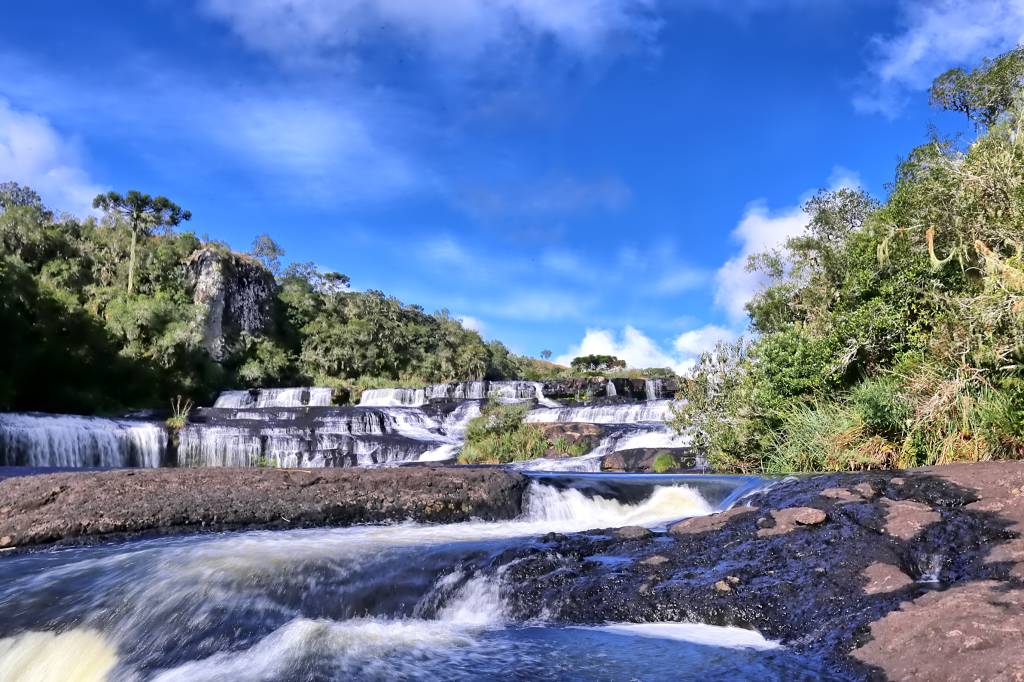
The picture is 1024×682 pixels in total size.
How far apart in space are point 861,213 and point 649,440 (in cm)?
1730

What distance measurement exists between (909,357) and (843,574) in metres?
Result: 6.95

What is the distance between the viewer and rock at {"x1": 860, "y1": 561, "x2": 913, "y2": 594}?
3.72 meters

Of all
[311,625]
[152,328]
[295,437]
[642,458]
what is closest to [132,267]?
[152,328]

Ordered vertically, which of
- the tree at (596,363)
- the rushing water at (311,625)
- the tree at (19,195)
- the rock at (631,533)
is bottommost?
the rushing water at (311,625)

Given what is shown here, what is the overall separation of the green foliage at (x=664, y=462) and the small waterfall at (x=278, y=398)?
18.1 m

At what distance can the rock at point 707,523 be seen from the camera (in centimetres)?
537

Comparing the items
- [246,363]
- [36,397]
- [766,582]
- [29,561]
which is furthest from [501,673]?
[246,363]

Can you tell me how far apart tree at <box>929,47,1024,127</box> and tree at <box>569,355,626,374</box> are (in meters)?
35.3

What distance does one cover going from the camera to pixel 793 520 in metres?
5.04

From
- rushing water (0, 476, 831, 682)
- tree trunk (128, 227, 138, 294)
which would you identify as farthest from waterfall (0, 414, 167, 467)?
tree trunk (128, 227, 138, 294)

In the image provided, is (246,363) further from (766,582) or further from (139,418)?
(766,582)

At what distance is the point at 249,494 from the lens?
7.24 meters

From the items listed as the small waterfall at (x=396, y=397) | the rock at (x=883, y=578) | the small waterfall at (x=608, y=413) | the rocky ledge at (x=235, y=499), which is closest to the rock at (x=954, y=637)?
the rock at (x=883, y=578)

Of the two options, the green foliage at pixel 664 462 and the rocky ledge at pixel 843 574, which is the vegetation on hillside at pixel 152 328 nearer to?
the green foliage at pixel 664 462
